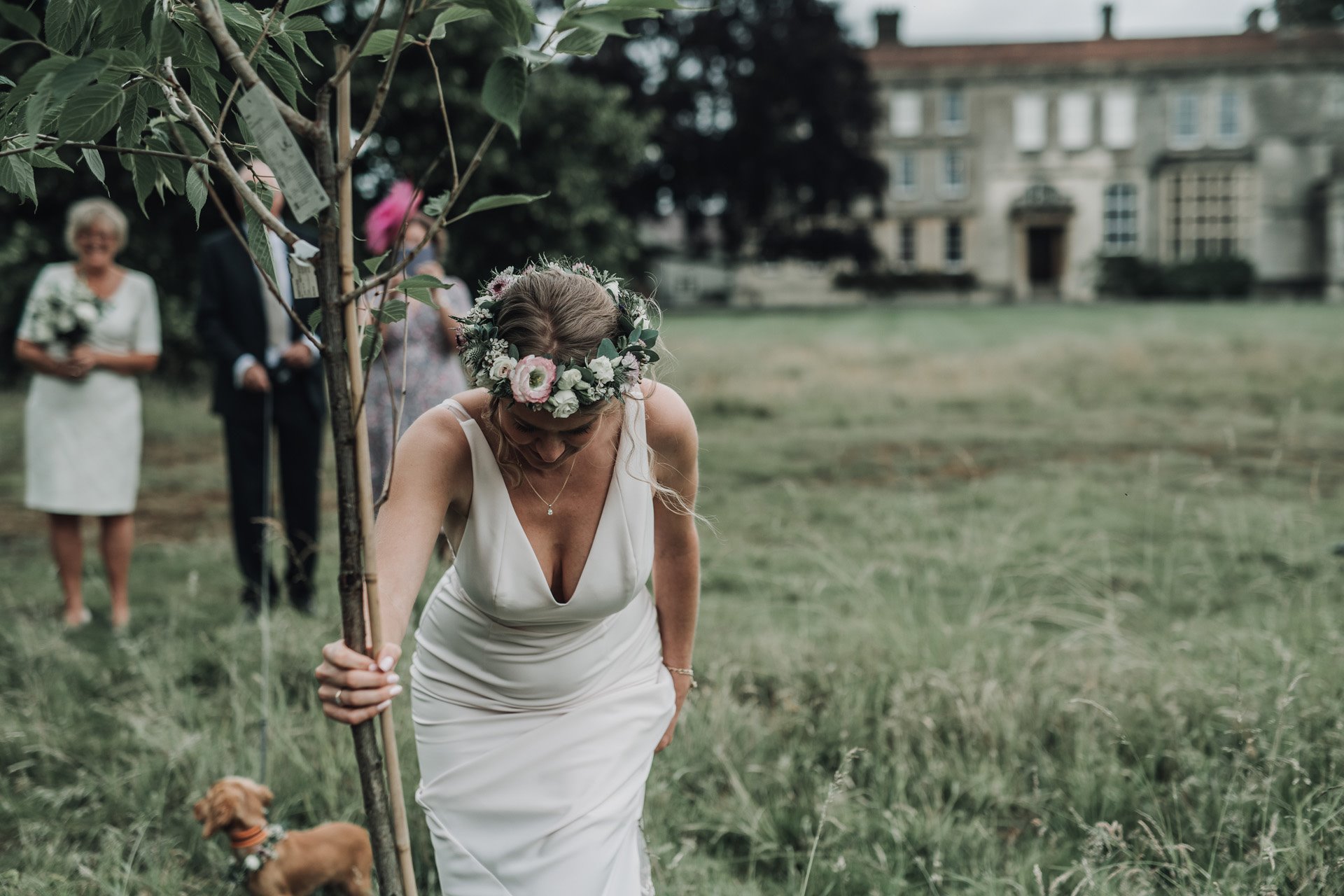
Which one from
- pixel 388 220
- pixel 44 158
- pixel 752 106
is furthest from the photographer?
pixel 752 106

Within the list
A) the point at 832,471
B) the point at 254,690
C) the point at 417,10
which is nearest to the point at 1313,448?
the point at 832,471

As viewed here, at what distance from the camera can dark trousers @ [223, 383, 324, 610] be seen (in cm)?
575

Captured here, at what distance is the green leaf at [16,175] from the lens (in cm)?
196

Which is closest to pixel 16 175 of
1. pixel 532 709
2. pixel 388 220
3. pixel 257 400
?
pixel 532 709

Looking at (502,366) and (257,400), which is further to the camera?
(257,400)

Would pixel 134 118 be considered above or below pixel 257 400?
above

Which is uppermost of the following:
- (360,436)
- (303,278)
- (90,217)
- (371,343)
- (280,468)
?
(90,217)

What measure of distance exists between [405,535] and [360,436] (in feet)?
2.07

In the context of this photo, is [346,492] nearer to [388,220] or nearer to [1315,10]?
[388,220]

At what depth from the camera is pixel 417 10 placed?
1586 mm

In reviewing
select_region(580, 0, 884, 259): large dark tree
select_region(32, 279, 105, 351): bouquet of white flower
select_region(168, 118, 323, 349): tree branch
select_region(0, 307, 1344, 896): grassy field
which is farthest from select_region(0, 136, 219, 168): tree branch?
select_region(580, 0, 884, 259): large dark tree

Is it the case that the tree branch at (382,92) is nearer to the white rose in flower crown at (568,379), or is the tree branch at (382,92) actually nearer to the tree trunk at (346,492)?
the tree trunk at (346,492)

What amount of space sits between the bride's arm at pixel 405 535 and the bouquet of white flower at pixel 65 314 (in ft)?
12.8

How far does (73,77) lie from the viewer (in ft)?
4.67
